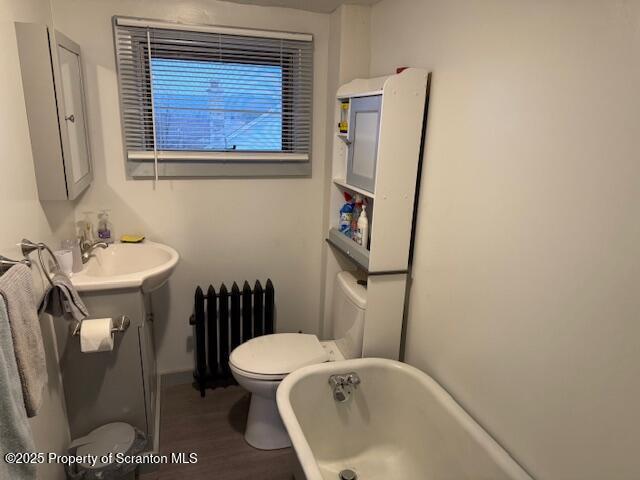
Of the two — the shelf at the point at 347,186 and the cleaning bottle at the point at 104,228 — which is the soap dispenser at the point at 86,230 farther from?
the shelf at the point at 347,186

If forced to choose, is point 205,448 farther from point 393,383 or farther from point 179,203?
point 179,203

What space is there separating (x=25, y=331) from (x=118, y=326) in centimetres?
68

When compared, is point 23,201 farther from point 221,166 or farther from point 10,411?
point 221,166

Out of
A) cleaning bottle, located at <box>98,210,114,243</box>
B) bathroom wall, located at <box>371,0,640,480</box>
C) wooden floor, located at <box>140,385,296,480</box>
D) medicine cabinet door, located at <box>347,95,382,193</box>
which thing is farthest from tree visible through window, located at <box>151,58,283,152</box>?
wooden floor, located at <box>140,385,296,480</box>

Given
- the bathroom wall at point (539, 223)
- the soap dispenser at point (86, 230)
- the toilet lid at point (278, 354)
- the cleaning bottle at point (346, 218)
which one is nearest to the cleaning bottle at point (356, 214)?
the cleaning bottle at point (346, 218)

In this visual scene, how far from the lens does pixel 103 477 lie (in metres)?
1.75

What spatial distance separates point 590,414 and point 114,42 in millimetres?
2429

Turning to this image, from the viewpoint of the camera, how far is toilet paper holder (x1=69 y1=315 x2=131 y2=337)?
167 cm

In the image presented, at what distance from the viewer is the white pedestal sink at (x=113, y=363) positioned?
176 centimetres

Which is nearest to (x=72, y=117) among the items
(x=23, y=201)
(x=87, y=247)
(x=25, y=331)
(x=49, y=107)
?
(x=49, y=107)

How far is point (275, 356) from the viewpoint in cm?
207

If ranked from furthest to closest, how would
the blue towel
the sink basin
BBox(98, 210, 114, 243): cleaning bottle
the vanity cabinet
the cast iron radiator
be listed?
1. the cast iron radiator
2. BBox(98, 210, 114, 243): cleaning bottle
3. the sink basin
4. the vanity cabinet
5. the blue towel

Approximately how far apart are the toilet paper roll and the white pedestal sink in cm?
13

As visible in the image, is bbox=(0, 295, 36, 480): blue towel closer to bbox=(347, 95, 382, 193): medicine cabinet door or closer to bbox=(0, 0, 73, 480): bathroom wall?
bbox=(0, 0, 73, 480): bathroom wall
